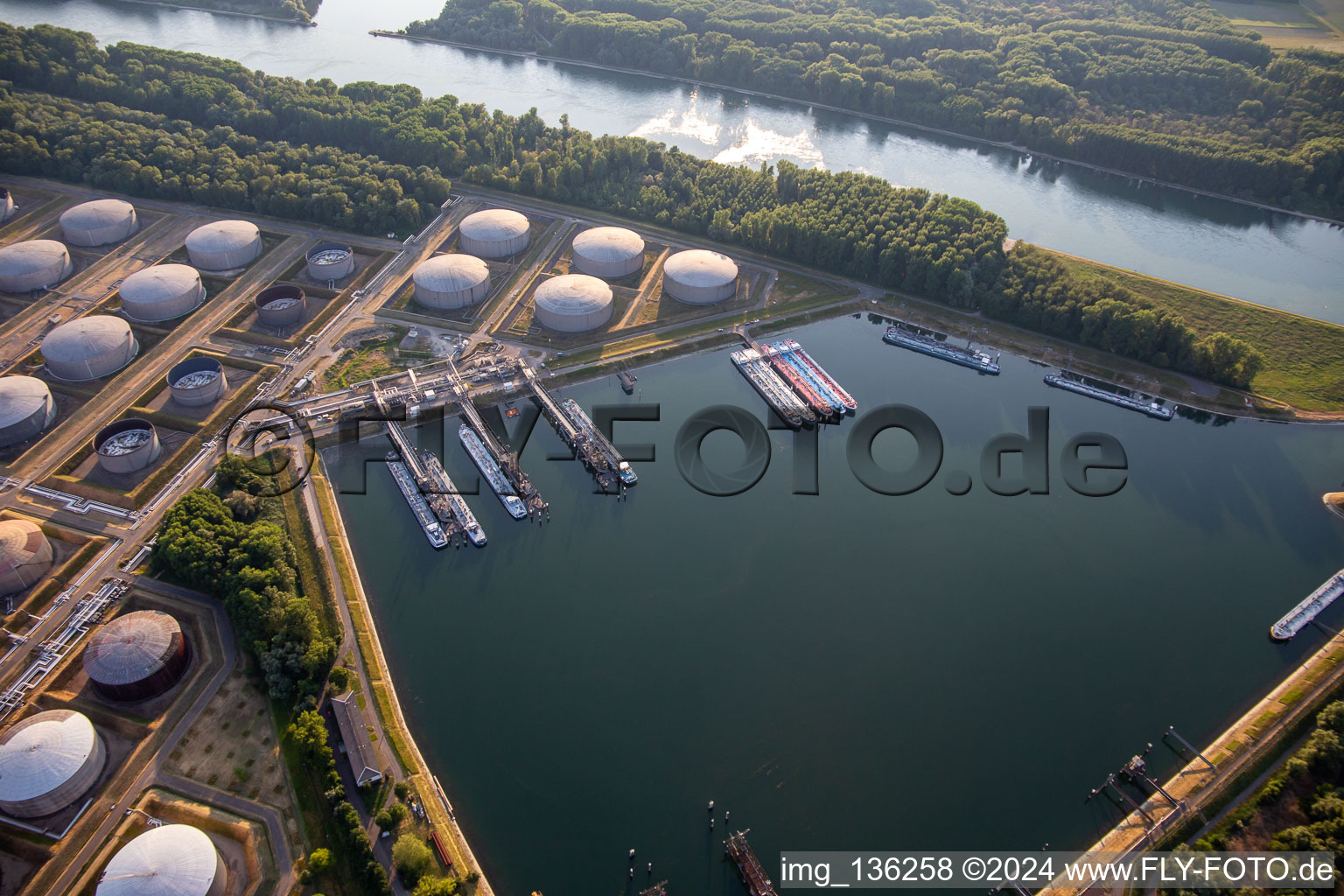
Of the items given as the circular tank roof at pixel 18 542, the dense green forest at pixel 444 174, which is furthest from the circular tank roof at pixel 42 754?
the dense green forest at pixel 444 174

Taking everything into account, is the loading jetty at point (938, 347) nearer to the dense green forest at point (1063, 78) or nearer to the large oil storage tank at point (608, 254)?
the large oil storage tank at point (608, 254)

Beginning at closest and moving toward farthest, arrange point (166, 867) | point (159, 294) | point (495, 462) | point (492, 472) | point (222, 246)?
1. point (166, 867)
2. point (492, 472)
3. point (495, 462)
4. point (159, 294)
5. point (222, 246)

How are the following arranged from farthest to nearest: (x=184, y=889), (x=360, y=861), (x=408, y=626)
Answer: (x=408, y=626) < (x=360, y=861) < (x=184, y=889)

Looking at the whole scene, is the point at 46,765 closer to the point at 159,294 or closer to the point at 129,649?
the point at 129,649

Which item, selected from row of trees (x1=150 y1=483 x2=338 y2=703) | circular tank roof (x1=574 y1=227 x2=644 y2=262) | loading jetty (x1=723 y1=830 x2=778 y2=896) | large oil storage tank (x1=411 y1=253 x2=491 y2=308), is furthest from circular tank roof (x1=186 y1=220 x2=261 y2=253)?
loading jetty (x1=723 y1=830 x2=778 y2=896)

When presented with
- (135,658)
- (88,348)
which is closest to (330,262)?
(88,348)

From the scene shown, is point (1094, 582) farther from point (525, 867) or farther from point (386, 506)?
point (386, 506)

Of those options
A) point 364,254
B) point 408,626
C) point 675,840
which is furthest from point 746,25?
point 675,840

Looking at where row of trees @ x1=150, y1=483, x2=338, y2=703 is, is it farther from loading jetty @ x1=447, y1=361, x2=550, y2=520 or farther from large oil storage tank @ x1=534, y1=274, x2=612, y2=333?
large oil storage tank @ x1=534, y1=274, x2=612, y2=333
